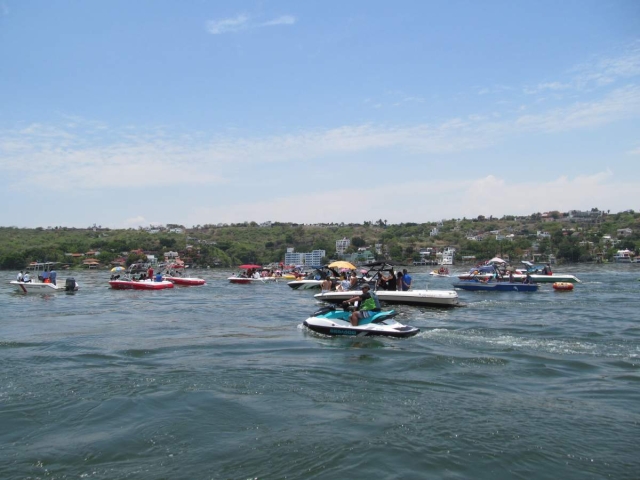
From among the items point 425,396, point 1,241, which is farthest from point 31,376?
point 1,241

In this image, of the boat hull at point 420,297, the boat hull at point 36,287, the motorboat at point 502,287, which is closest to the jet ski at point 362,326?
the boat hull at point 420,297

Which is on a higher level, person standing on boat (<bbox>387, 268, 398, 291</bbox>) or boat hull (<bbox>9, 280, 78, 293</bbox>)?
person standing on boat (<bbox>387, 268, 398, 291</bbox>)

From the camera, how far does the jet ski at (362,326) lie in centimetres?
1677

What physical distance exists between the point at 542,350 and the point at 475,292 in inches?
901

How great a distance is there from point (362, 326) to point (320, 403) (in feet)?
22.2

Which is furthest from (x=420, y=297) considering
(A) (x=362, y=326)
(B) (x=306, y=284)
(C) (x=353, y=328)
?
(B) (x=306, y=284)

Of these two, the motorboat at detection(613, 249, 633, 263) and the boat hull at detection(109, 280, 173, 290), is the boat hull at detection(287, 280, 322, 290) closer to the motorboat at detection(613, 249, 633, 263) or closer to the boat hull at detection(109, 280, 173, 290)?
the boat hull at detection(109, 280, 173, 290)

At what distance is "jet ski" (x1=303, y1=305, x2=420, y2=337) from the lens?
55.0 feet

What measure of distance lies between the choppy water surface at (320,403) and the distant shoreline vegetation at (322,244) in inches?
3343

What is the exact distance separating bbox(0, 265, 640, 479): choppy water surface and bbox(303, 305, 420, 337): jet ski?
373 mm

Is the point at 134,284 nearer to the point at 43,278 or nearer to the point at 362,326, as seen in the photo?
the point at 43,278

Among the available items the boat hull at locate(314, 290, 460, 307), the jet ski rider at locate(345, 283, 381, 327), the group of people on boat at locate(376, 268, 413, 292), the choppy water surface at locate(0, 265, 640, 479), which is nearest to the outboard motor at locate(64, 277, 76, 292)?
the choppy water surface at locate(0, 265, 640, 479)

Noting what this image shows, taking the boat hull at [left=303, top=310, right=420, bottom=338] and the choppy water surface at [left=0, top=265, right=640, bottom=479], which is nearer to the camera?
the choppy water surface at [left=0, top=265, right=640, bottom=479]

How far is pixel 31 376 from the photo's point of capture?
493 inches
